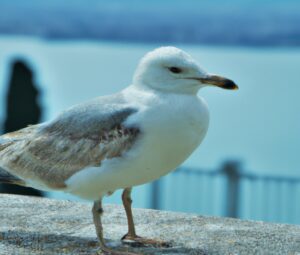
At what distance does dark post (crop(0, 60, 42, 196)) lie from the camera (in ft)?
31.2

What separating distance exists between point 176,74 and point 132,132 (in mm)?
275

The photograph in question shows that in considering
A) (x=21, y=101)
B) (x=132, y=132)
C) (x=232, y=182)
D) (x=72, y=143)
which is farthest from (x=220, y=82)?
(x=21, y=101)

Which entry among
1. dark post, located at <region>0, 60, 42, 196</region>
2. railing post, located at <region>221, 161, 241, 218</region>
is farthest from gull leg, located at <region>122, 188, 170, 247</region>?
dark post, located at <region>0, 60, 42, 196</region>

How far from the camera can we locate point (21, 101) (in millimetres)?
9641

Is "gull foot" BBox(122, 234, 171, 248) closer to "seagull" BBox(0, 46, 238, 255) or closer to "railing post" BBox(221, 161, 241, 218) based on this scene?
"seagull" BBox(0, 46, 238, 255)

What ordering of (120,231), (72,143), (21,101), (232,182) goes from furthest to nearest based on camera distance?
(21,101) → (232,182) → (120,231) → (72,143)

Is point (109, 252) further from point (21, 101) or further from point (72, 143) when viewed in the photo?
point (21, 101)

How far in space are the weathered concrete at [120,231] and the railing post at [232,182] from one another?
313cm

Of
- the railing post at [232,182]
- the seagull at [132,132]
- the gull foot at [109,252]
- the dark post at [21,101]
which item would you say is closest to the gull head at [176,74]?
the seagull at [132,132]

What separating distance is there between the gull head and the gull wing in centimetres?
15

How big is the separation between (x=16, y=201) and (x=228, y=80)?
145 cm

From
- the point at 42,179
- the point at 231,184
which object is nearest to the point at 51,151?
the point at 42,179

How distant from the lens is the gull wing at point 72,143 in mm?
2889

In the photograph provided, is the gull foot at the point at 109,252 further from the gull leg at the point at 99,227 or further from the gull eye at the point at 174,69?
the gull eye at the point at 174,69
